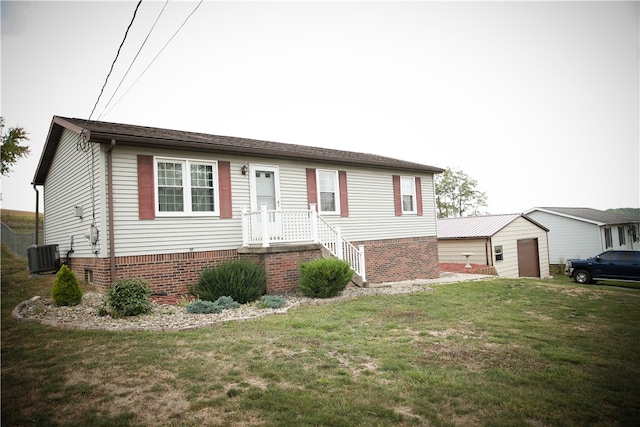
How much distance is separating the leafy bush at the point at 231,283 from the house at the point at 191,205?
874 millimetres

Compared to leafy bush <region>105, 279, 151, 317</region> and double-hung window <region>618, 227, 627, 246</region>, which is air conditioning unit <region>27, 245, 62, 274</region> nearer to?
leafy bush <region>105, 279, 151, 317</region>

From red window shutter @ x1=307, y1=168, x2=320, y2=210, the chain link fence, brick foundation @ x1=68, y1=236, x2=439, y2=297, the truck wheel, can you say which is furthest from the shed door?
the chain link fence

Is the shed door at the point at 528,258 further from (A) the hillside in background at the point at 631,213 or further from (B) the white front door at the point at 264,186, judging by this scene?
(A) the hillside in background at the point at 631,213

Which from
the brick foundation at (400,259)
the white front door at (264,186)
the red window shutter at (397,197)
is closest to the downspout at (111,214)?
the white front door at (264,186)

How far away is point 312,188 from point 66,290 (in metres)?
7.90

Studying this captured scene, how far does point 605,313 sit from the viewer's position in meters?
8.81

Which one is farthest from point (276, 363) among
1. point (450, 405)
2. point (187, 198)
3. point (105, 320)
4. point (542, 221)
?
point (542, 221)

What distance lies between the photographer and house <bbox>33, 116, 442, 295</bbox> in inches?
377

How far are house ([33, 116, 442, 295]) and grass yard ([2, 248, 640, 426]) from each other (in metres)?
3.16

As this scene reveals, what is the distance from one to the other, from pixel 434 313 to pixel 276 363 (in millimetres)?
4610

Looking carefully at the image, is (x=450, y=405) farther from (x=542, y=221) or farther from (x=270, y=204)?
(x=542, y=221)

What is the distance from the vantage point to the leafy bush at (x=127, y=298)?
7711mm

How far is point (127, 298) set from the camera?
25.4 feet

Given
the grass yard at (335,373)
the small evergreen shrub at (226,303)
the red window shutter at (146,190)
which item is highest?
the red window shutter at (146,190)
